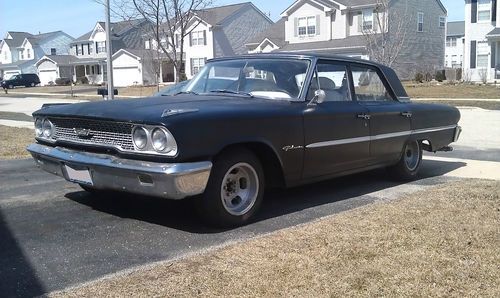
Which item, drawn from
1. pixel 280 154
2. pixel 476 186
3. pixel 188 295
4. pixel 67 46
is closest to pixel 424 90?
pixel 476 186

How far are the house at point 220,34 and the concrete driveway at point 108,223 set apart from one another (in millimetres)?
44840

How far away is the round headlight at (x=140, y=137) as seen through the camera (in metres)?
4.52

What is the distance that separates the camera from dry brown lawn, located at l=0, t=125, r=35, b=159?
32.1 feet

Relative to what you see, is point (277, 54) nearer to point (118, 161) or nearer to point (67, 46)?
point (118, 161)

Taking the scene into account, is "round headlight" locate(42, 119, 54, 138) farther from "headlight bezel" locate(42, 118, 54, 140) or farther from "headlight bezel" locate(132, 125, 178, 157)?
"headlight bezel" locate(132, 125, 178, 157)

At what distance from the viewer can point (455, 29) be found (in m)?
64.3

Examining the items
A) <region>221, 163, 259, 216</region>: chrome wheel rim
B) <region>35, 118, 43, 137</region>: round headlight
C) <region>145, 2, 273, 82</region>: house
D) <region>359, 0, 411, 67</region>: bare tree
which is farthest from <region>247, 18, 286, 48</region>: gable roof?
<region>221, 163, 259, 216</region>: chrome wheel rim

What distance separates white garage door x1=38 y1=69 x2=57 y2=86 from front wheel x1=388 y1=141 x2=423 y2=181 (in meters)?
66.5

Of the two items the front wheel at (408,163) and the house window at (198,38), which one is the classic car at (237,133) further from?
the house window at (198,38)

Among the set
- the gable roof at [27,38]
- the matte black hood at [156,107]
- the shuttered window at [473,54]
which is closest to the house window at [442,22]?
the shuttered window at [473,54]

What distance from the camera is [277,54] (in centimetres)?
609

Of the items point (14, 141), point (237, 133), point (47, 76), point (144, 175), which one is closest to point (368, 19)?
point (14, 141)

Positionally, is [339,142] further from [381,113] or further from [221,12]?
[221,12]

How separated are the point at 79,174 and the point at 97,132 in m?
0.42
